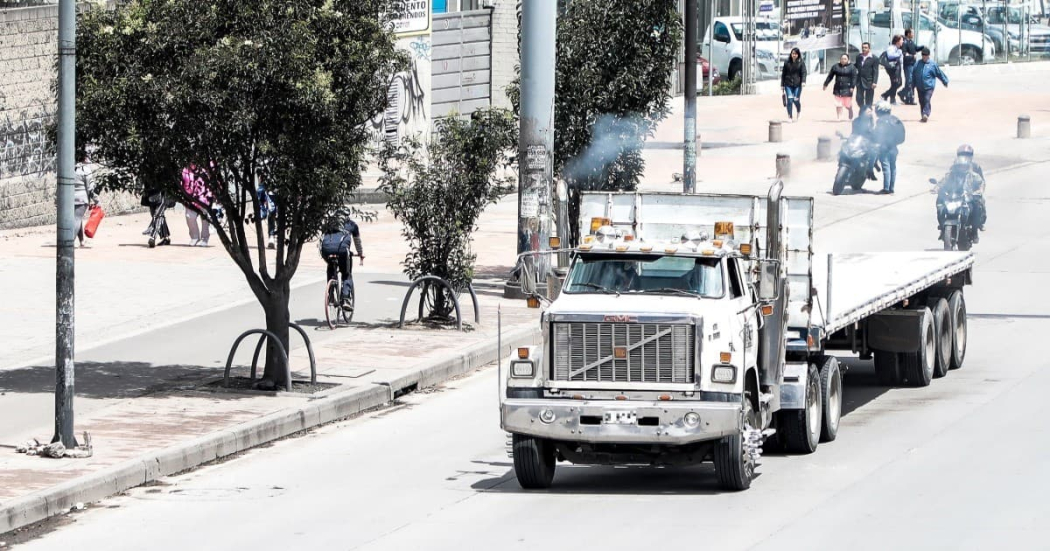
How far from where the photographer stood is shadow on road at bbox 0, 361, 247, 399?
711 inches

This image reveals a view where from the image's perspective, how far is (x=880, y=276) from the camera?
19.9 meters

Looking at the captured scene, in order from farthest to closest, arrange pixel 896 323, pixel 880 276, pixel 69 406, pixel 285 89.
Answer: pixel 880 276, pixel 896 323, pixel 285 89, pixel 69 406

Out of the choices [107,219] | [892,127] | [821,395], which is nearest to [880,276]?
[821,395]

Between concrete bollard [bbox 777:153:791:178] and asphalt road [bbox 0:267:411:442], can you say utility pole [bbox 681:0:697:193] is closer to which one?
asphalt road [bbox 0:267:411:442]

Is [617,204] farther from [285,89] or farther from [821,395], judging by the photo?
[285,89]

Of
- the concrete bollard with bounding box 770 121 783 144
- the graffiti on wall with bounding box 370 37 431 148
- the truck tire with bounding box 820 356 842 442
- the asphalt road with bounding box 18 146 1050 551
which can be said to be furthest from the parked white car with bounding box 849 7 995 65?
the truck tire with bounding box 820 356 842 442

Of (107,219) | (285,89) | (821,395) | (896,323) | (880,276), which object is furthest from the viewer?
(107,219)

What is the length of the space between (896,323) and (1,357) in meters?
10.4

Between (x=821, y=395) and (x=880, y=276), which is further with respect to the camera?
(x=880, y=276)

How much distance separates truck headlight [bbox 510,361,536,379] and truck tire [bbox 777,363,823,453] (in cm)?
266

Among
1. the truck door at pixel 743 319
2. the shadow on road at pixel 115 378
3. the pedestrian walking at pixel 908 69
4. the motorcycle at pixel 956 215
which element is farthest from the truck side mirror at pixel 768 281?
the pedestrian walking at pixel 908 69

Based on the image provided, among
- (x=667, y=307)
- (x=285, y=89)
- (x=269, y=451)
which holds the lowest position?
(x=269, y=451)

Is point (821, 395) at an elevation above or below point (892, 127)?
below

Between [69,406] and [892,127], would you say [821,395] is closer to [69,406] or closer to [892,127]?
[69,406]
